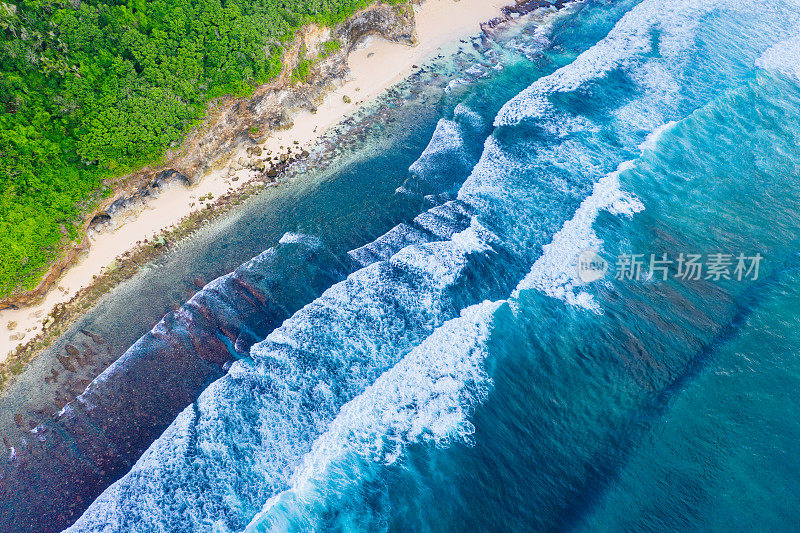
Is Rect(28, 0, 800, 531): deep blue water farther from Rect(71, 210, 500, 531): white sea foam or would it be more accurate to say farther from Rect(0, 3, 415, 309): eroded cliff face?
Rect(0, 3, 415, 309): eroded cliff face

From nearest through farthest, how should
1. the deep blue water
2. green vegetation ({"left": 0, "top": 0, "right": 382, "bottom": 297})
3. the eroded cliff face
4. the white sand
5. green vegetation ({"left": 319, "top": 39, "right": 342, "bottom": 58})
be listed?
the deep blue water, green vegetation ({"left": 0, "top": 0, "right": 382, "bottom": 297}), the white sand, the eroded cliff face, green vegetation ({"left": 319, "top": 39, "right": 342, "bottom": 58})

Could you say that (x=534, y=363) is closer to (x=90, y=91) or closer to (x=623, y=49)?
(x=90, y=91)

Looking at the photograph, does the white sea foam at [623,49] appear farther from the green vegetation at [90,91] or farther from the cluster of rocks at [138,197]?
the cluster of rocks at [138,197]

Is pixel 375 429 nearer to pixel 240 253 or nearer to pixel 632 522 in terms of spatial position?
pixel 632 522

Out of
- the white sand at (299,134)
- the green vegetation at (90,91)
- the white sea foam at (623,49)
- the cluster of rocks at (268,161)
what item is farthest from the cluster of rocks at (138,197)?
the white sea foam at (623,49)

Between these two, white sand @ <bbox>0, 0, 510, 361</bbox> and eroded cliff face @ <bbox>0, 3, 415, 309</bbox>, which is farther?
eroded cliff face @ <bbox>0, 3, 415, 309</bbox>

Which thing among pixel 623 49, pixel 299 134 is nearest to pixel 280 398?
pixel 299 134

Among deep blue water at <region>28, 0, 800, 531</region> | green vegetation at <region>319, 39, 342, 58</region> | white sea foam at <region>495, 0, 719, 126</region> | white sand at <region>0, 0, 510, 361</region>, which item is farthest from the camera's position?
green vegetation at <region>319, 39, 342, 58</region>

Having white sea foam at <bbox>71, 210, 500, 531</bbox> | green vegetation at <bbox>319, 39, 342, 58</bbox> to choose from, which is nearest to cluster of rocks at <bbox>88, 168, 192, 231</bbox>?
white sea foam at <bbox>71, 210, 500, 531</bbox>
